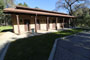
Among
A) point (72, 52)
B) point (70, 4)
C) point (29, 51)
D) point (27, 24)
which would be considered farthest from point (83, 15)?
point (29, 51)

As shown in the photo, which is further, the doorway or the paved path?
the doorway

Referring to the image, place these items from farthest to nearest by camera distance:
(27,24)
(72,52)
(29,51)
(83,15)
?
(83,15) → (27,24) → (29,51) → (72,52)

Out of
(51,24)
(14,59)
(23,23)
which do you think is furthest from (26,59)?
(51,24)

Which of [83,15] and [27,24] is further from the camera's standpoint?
[83,15]

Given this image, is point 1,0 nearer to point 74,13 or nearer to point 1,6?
point 1,6

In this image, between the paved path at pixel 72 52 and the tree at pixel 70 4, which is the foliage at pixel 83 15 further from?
the paved path at pixel 72 52

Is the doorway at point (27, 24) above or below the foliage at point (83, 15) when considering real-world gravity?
below

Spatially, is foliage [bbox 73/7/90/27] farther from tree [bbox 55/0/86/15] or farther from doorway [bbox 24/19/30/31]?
doorway [bbox 24/19/30/31]

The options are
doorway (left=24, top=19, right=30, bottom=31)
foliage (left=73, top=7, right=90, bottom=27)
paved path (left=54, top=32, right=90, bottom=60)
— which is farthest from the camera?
foliage (left=73, top=7, right=90, bottom=27)

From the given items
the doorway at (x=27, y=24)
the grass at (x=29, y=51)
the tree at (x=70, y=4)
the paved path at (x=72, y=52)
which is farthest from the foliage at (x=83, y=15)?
the grass at (x=29, y=51)

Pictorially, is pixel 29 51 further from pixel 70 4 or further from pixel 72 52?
pixel 70 4

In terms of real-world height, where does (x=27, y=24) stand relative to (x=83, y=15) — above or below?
below

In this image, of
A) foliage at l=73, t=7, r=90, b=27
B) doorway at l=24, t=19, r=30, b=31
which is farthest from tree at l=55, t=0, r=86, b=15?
doorway at l=24, t=19, r=30, b=31

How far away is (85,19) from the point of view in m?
21.6
